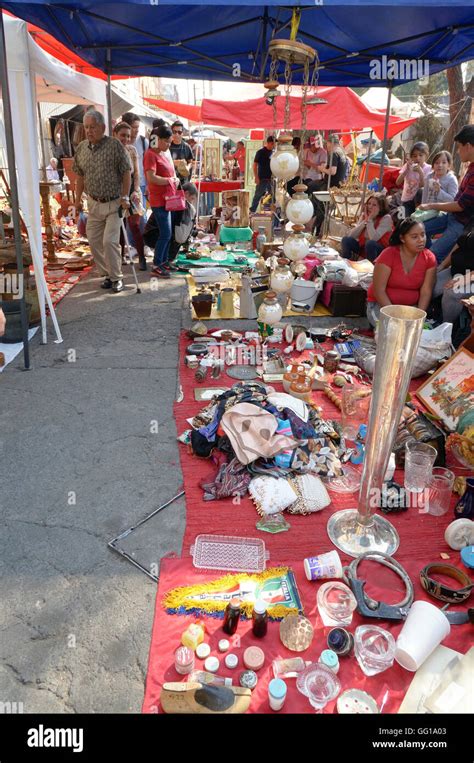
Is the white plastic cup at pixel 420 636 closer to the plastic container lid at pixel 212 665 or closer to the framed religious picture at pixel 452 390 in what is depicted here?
the plastic container lid at pixel 212 665

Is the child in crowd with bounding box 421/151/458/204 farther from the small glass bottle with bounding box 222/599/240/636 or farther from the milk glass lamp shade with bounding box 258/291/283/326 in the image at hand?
the small glass bottle with bounding box 222/599/240/636

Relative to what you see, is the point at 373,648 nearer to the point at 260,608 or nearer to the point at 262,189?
the point at 260,608

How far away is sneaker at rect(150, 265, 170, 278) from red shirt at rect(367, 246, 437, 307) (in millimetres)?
3523

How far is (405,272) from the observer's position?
4.45 metres

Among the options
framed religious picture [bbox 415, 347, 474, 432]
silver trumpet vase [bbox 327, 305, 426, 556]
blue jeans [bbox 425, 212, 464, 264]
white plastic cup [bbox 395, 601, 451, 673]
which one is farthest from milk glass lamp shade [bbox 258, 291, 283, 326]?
blue jeans [bbox 425, 212, 464, 264]

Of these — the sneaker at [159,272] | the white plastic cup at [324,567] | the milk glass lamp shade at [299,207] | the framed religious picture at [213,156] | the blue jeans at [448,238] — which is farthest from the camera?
the framed religious picture at [213,156]

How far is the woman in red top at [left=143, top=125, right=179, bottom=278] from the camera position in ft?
21.3

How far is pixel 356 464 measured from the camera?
3.22m

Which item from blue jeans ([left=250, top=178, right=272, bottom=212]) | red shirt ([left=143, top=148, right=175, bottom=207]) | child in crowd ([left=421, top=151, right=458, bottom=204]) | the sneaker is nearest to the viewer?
red shirt ([left=143, top=148, right=175, bottom=207])

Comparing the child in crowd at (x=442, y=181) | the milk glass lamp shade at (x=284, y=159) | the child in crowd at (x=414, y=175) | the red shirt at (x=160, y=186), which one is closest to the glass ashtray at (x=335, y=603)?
the milk glass lamp shade at (x=284, y=159)

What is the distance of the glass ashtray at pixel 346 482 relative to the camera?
2986mm

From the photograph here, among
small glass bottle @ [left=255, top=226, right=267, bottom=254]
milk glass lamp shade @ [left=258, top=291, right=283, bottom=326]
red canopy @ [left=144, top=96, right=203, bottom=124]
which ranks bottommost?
milk glass lamp shade @ [left=258, top=291, right=283, bottom=326]

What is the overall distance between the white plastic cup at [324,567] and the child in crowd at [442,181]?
6.05m

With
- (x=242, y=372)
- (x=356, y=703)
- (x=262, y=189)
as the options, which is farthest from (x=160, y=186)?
(x=356, y=703)
